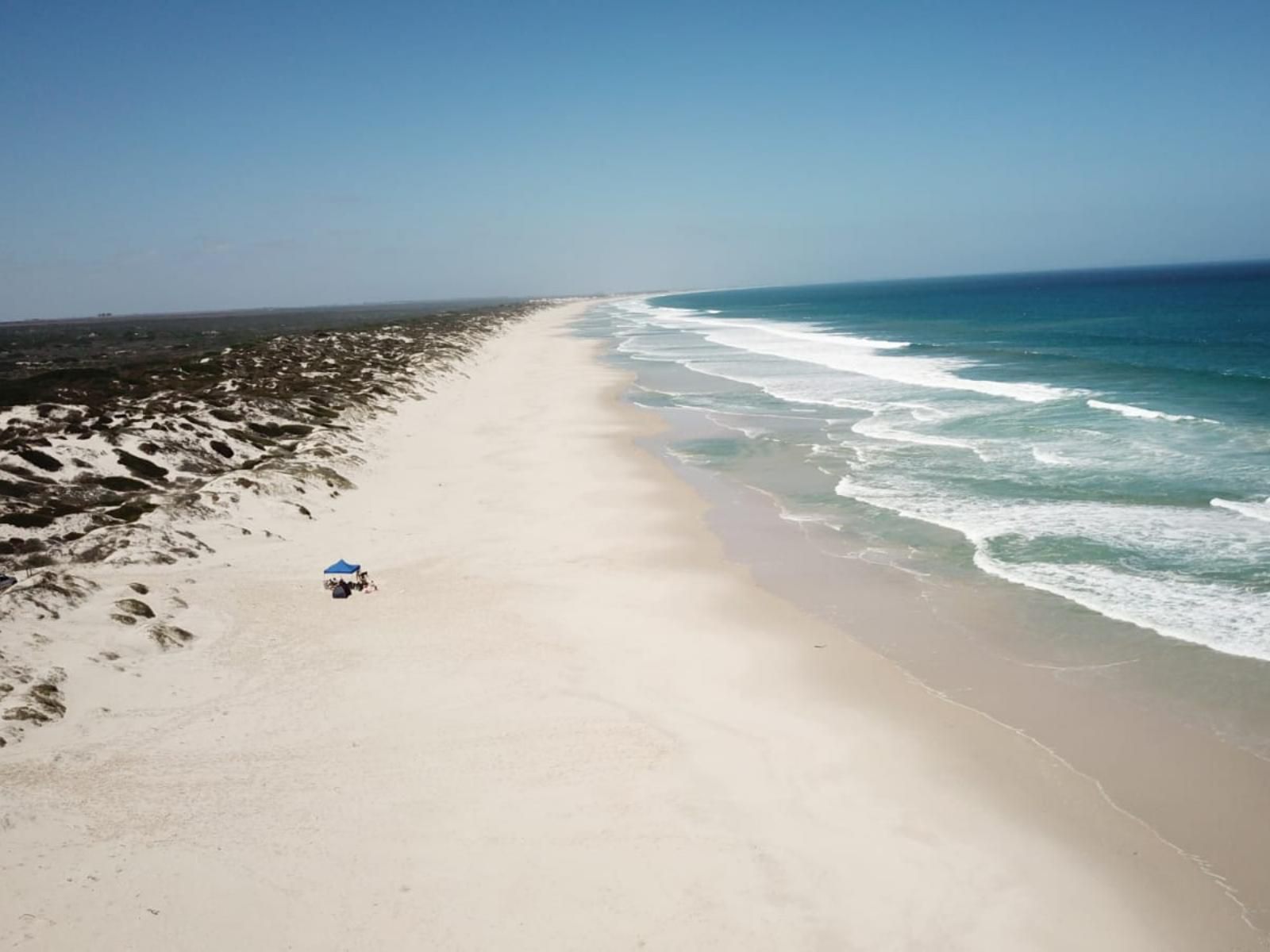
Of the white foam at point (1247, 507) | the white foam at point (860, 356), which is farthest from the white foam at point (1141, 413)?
the white foam at point (1247, 507)

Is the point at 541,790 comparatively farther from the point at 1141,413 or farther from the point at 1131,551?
the point at 1141,413

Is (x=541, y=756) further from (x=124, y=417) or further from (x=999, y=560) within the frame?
(x=124, y=417)

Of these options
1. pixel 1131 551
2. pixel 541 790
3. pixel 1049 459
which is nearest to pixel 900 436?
pixel 1049 459

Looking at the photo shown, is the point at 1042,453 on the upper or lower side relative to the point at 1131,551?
upper

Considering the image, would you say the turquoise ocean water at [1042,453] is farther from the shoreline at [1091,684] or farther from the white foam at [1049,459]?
the shoreline at [1091,684]

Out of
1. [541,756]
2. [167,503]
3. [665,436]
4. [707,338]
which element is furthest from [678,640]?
[707,338]

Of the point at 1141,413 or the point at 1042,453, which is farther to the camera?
the point at 1141,413
